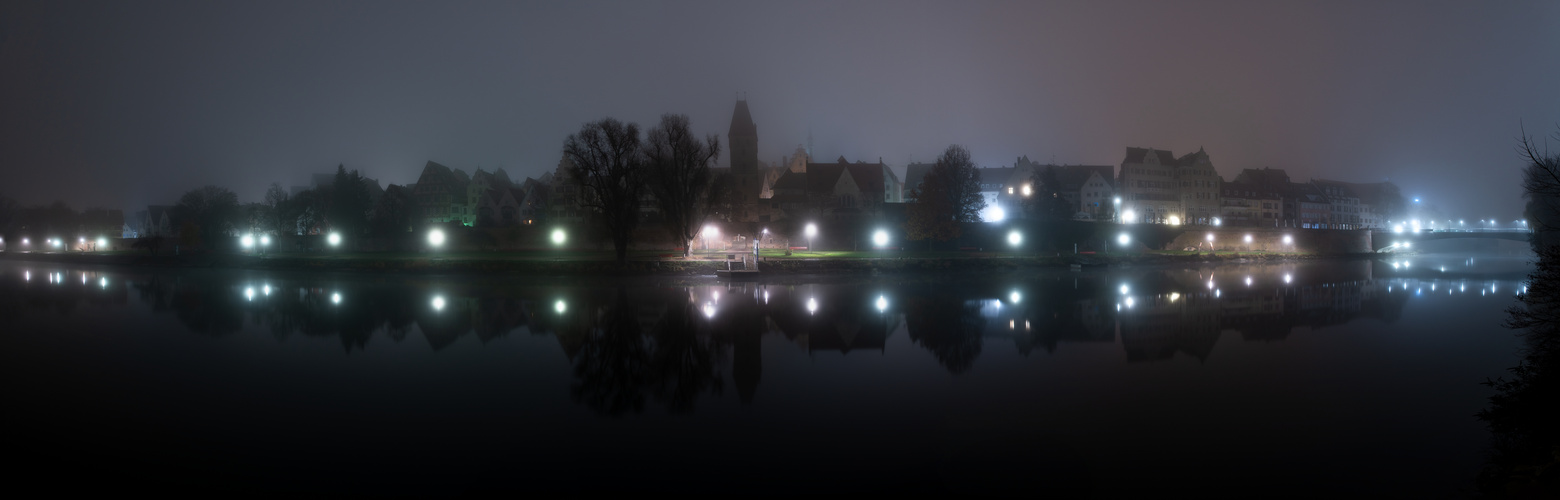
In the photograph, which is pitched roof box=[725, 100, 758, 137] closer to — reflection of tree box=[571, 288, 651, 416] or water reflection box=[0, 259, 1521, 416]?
water reflection box=[0, 259, 1521, 416]

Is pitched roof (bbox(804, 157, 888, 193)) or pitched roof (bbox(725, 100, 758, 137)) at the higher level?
pitched roof (bbox(725, 100, 758, 137))

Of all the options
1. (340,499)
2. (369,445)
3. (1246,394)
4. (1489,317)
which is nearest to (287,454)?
(369,445)

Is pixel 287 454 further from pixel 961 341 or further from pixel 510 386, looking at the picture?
pixel 961 341

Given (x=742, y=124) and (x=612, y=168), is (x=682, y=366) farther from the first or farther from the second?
(x=742, y=124)

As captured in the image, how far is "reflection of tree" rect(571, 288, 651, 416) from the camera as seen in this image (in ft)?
32.3

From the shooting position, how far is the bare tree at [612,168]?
122ft

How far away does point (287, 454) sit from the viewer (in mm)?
7617

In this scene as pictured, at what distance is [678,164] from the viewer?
4053 centimetres

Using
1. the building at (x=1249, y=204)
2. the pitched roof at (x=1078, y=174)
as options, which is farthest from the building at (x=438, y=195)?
the building at (x=1249, y=204)

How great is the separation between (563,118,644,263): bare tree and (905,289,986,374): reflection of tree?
1867cm

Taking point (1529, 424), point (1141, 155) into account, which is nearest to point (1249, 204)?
point (1141, 155)

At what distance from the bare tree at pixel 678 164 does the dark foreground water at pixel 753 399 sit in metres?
19.6

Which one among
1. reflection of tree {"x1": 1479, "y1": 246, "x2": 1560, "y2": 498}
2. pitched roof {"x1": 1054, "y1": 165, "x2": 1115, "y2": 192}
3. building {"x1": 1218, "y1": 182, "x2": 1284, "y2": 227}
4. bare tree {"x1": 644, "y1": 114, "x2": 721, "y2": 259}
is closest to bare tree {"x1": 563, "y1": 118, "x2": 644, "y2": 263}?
bare tree {"x1": 644, "y1": 114, "x2": 721, "y2": 259}

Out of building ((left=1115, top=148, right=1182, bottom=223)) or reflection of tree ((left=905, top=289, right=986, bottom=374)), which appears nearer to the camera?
reflection of tree ((left=905, top=289, right=986, bottom=374))
